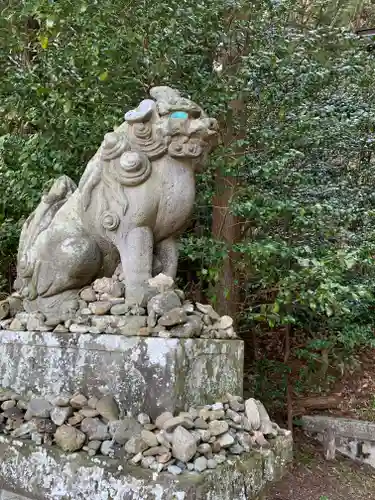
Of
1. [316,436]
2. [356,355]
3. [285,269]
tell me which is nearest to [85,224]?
[285,269]

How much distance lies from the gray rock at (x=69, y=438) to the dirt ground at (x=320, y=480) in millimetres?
3084

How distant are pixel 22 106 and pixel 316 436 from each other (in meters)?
4.58

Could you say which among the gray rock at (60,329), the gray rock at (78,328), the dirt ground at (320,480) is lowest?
the dirt ground at (320,480)

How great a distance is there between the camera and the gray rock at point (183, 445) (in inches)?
74.5

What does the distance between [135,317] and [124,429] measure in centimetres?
49

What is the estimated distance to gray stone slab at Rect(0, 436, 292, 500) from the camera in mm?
1840

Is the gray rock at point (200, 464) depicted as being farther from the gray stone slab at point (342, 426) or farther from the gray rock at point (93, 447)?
the gray stone slab at point (342, 426)

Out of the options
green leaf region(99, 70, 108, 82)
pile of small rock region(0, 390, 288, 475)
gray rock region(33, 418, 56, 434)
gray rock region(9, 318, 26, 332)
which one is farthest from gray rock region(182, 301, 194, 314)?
green leaf region(99, 70, 108, 82)

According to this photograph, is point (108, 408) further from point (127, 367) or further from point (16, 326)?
point (16, 326)

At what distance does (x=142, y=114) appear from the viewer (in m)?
2.43

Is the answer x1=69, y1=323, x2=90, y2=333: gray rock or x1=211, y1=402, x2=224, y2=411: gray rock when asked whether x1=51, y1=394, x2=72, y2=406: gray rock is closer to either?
x1=69, y1=323, x2=90, y2=333: gray rock

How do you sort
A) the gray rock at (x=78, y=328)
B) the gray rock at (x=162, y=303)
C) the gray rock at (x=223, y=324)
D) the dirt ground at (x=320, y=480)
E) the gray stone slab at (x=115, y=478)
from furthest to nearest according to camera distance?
the dirt ground at (x=320, y=480)
the gray rock at (x=223, y=324)
the gray rock at (x=78, y=328)
the gray rock at (x=162, y=303)
the gray stone slab at (x=115, y=478)

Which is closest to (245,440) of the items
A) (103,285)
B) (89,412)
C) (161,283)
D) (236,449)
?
(236,449)

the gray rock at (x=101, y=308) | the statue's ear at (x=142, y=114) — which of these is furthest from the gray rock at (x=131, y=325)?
the statue's ear at (x=142, y=114)
